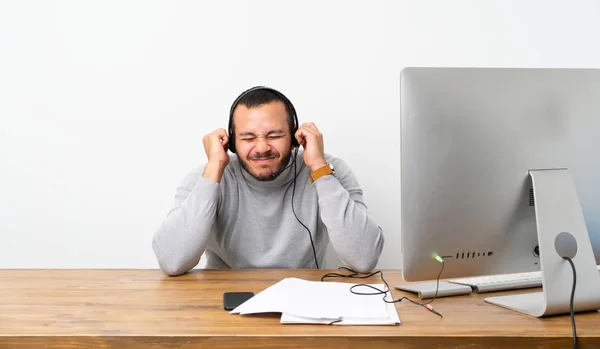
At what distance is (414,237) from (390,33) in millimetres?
1510

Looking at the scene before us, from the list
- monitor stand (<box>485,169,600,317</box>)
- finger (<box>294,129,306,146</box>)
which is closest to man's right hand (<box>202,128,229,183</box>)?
finger (<box>294,129,306,146</box>)

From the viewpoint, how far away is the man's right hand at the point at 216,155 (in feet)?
5.71

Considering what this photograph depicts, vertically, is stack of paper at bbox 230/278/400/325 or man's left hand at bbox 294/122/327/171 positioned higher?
man's left hand at bbox 294/122/327/171

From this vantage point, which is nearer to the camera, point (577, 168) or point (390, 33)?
point (577, 168)

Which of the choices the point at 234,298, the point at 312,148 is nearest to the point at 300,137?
the point at 312,148

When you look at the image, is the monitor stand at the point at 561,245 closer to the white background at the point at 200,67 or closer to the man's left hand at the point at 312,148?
the man's left hand at the point at 312,148

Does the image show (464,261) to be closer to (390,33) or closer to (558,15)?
(390,33)

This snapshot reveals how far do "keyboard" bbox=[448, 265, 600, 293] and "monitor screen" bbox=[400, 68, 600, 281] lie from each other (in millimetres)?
176

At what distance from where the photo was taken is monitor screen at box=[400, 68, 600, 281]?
3.64ft

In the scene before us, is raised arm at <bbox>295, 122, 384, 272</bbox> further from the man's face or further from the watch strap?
the man's face

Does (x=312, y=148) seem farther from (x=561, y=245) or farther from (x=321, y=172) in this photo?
(x=561, y=245)

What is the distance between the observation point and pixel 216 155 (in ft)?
5.79

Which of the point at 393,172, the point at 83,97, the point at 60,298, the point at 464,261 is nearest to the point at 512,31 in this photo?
the point at 393,172

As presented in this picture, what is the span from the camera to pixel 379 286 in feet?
4.55
